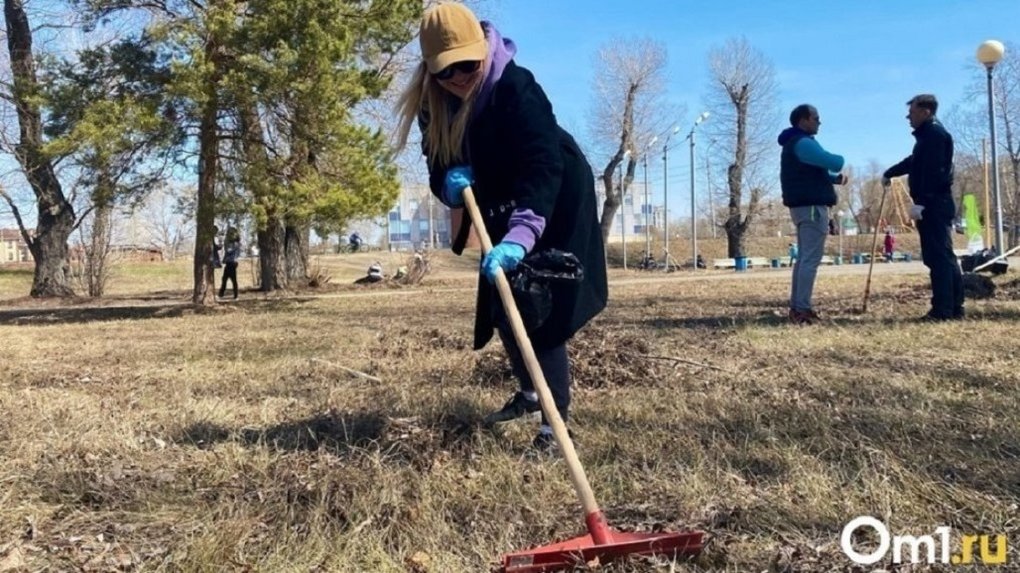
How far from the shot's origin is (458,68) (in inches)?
113

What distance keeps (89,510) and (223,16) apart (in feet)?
33.6

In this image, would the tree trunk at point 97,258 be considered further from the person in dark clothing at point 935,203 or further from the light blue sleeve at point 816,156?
the person in dark clothing at point 935,203

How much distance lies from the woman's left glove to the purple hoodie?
31 mm

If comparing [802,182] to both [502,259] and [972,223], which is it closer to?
[502,259]

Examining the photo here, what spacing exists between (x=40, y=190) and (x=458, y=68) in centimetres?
1845

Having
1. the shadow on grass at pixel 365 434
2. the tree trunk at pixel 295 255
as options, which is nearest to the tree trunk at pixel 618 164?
the tree trunk at pixel 295 255

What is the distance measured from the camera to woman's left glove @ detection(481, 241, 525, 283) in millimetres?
2625

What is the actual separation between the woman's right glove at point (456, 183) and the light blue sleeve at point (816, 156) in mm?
4642

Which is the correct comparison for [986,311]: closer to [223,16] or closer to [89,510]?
[89,510]

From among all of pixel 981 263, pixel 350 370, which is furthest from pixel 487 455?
pixel 981 263

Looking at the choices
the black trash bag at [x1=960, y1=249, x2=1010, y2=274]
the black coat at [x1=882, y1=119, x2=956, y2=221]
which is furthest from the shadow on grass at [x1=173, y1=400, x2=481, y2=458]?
the black trash bag at [x1=960, y1=249, x2=1010, y2=274]

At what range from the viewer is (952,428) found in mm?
3109

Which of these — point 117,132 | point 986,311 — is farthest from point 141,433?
point 117,132

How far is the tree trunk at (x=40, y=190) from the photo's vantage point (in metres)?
15.5
